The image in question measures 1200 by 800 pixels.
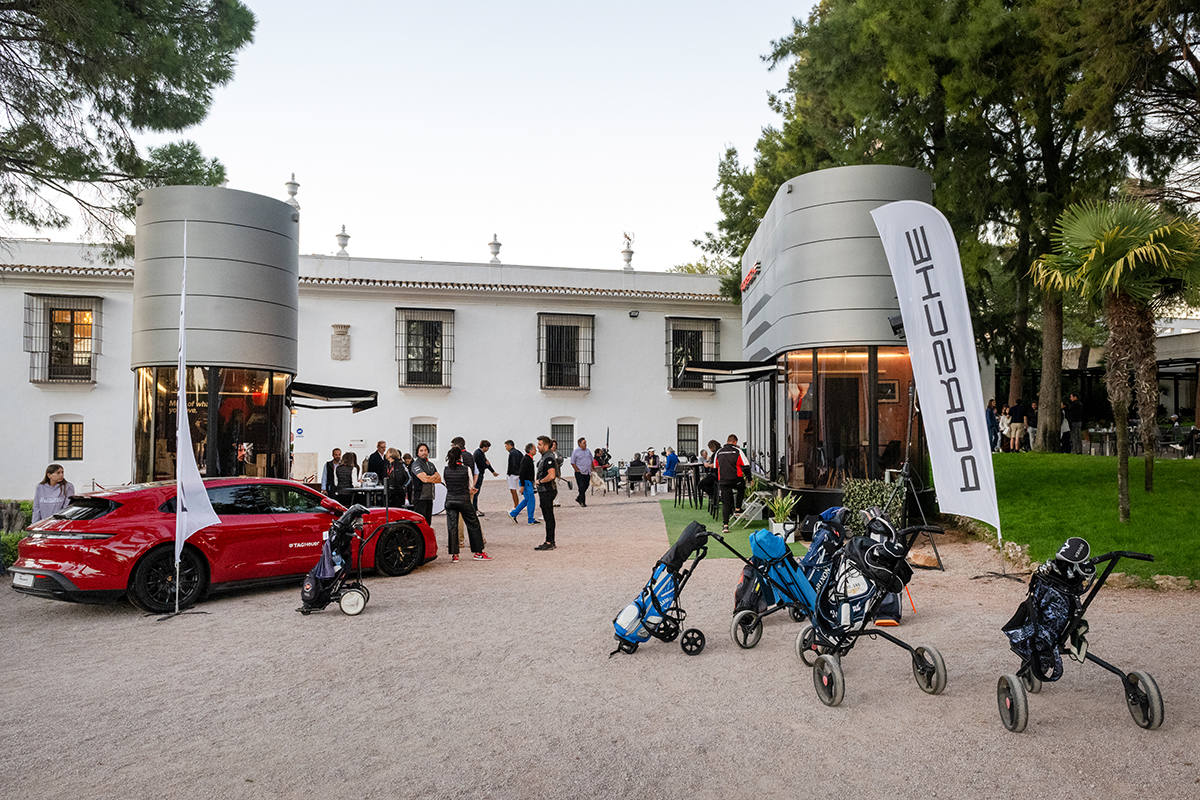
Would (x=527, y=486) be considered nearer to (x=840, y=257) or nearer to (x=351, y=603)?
Result: (x=840, y=257)

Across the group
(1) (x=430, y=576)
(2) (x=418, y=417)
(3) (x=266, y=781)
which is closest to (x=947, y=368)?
(3) (x=266, y=781)

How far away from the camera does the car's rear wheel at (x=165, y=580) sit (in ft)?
27.0

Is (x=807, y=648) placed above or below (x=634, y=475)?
below

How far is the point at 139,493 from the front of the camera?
858 centimetres

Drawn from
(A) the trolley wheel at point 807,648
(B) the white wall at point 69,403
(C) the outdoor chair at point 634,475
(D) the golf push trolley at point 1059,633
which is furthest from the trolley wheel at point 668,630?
(B) the white wall at point 69,403

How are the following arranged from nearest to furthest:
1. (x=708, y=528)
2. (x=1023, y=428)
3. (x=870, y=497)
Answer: (x=870, y=497) < (x=708, y=528) < (x=1023, y=428)

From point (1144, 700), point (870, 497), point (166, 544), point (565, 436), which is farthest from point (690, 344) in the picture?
point (1144, 700)

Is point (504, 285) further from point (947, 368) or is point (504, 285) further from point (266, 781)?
point (266, 781)

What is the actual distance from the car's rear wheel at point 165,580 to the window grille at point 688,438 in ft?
71.9

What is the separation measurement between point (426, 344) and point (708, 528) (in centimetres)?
1500

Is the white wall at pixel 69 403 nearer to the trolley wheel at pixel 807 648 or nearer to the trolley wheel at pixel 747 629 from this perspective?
the trolley wheel at pixel 747 629

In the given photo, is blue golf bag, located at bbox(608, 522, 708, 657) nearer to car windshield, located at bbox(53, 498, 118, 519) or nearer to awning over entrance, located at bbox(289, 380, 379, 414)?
car windshield, located at bbox(53, 498, 118, 519)

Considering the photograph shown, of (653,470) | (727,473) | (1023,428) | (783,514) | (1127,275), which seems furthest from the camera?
(653,470)

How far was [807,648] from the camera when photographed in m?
6.30
